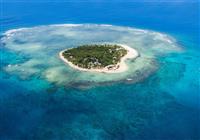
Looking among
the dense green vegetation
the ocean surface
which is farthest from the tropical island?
A: the ocean surface

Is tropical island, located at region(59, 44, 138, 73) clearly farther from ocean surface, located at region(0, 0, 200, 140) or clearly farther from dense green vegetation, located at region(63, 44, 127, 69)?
ocean surface, located at region(0, 0, 200, 140)

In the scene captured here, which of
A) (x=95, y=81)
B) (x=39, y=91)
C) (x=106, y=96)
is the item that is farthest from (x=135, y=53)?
(x=39, y=91)

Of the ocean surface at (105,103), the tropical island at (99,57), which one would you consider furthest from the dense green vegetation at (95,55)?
the ocean surface at (105,103)

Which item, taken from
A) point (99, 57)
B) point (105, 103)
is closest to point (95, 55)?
point (99, 57)

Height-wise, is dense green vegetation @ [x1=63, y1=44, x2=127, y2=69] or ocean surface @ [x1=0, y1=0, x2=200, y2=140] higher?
dense green vegetation @ [x1=63, y1=44, x2=127, y2=69]

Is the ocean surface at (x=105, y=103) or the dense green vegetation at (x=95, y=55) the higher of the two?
the dense green vegetation at (x=95, y=55)

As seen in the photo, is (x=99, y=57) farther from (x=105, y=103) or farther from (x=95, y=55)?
(x=105, y=103)

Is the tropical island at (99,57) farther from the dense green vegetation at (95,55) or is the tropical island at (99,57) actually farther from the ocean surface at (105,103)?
the ocean surface at (105,103)
